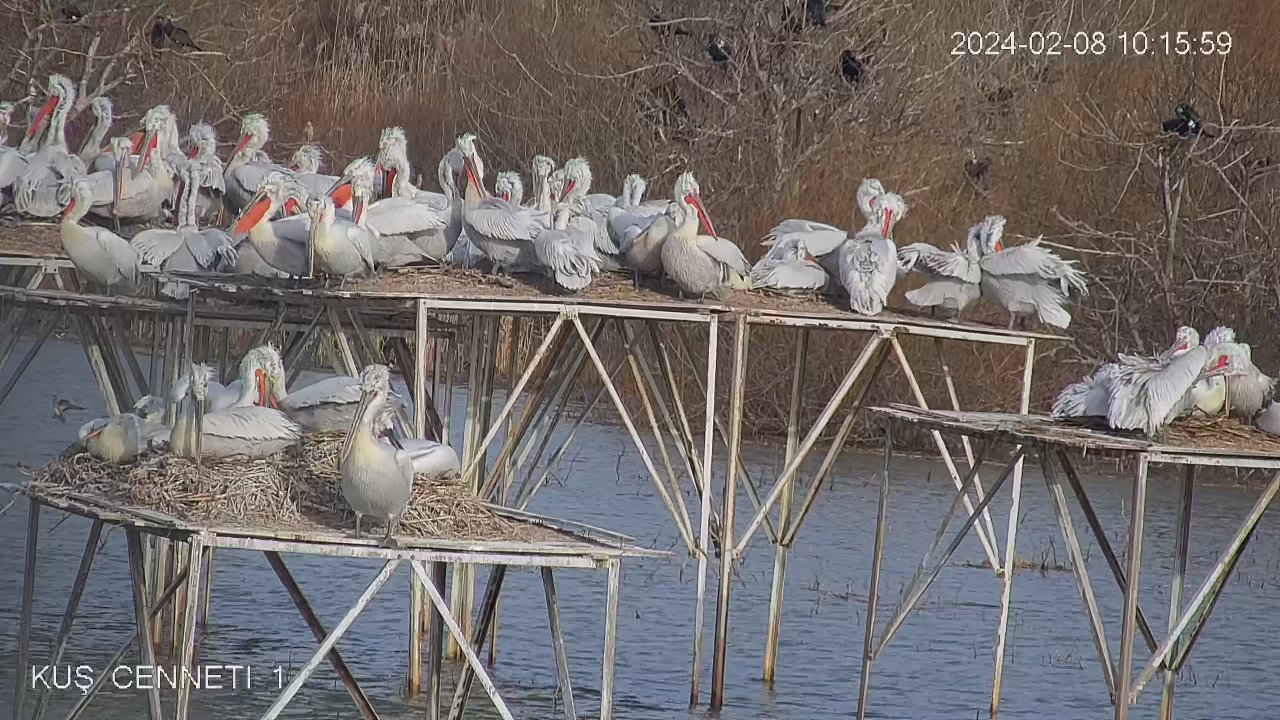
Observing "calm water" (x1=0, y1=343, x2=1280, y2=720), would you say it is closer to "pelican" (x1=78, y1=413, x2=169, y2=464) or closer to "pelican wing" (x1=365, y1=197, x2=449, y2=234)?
"pelican" (x1=78, y1=413, x2=169, y2=464)

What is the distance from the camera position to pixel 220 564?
628 inches

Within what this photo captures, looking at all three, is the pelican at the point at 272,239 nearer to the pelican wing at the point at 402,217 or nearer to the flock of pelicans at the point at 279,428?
the pelican wing at the point at 402,217

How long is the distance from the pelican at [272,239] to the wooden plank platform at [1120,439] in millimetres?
3388

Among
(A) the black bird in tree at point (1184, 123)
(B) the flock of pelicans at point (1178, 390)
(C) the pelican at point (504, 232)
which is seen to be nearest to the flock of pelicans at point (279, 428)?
(C) the pelican at point (504, 232)

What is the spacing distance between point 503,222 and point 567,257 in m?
0.66

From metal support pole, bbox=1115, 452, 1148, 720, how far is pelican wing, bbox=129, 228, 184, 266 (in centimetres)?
607

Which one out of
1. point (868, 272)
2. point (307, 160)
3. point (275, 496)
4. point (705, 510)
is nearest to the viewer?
point (275, 496)

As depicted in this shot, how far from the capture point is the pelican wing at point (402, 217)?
12.2 metres

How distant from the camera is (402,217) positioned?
12.3 meters

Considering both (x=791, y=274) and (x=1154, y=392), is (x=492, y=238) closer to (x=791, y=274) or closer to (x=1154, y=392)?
(x=791, y=274)

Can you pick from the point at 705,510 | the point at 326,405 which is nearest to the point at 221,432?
the point at 326,405

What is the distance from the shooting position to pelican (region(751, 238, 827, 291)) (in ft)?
41.8

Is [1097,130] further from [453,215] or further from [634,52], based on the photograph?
[453,215]

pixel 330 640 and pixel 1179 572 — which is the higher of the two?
pixel 1179 572
